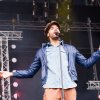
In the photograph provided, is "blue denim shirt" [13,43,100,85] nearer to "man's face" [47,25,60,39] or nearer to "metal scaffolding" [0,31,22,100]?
"man's face" [47,25,60,39]

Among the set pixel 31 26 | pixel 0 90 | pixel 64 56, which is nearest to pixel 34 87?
pixel 0 90

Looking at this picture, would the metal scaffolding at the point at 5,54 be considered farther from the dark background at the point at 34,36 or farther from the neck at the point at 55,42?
the neck at the point at 55,42

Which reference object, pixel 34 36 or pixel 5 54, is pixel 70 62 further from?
pixel 34 36

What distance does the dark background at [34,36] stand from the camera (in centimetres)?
987

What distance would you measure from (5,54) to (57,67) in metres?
6.24

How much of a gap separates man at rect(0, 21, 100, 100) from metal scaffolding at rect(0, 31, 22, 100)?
5767mm

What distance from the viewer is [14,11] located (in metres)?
10.2

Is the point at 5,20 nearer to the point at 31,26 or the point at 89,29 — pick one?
the point at 31,26

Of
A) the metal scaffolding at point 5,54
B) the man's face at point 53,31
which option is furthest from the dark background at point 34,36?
the man's face at point 53,31

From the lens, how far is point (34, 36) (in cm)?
1023

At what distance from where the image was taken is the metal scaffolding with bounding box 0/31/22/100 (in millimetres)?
8984

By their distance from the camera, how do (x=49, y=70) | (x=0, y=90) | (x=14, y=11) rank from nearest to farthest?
(x=49, y=70)
(x=0, y=90)
(x=14, y=11)

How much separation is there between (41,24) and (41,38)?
1.32 ft

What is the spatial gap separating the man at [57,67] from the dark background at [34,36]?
6471 millimetres
